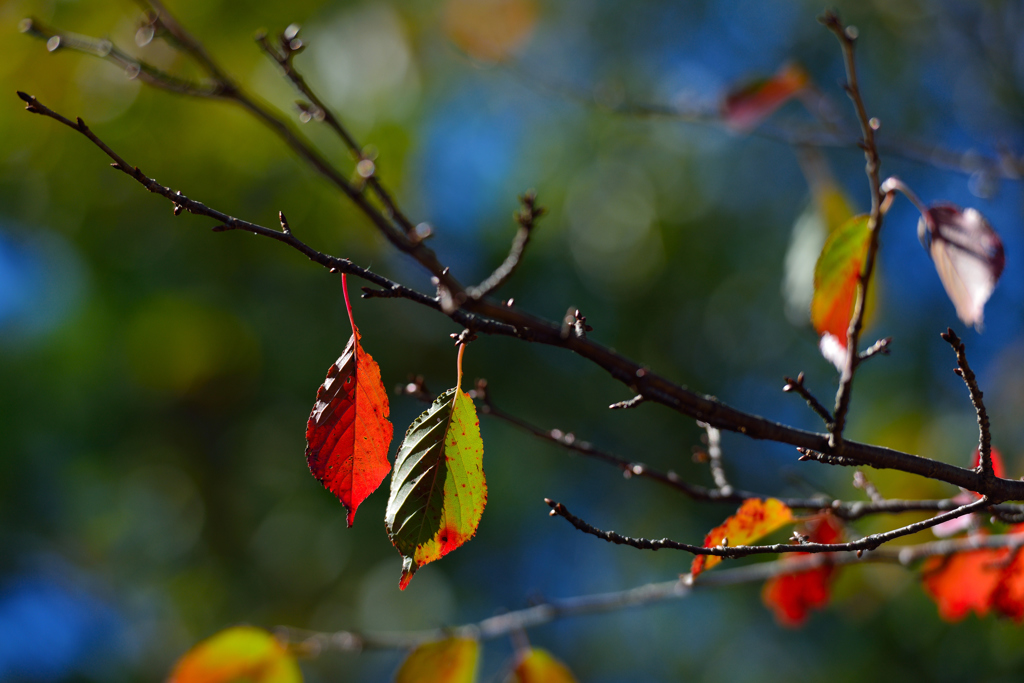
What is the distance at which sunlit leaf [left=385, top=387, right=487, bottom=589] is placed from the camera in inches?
16.6

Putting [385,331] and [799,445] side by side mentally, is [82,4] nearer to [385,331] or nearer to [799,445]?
[385,331]

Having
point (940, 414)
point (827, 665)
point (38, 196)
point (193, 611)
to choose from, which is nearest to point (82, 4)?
point (38, 196)

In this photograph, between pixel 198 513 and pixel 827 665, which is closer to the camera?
pixel 827 665

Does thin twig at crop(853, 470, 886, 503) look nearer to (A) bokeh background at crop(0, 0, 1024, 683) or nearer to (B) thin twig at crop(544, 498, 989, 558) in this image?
(B) thin twig at crop(544, 498, 989, 558)

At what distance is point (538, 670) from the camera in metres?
0.79

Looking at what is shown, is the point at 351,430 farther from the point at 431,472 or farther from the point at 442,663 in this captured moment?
the point at 442,663

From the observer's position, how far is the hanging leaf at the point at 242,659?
2.49 feet

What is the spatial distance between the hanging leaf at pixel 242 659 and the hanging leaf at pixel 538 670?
28 centimetres

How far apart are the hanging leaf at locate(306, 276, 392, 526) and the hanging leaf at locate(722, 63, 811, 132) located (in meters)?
0.72

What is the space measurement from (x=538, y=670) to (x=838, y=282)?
57cm

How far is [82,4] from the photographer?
98.5 inches

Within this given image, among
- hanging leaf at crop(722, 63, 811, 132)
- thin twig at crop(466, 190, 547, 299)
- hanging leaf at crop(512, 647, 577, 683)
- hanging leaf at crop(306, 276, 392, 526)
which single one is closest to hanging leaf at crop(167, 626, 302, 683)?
hanging leaf at crop(512, 647, 577, 683)

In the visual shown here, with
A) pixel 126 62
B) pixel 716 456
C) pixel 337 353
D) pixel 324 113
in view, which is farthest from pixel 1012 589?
pixel 337 353

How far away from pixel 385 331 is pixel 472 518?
2817 millimetres
